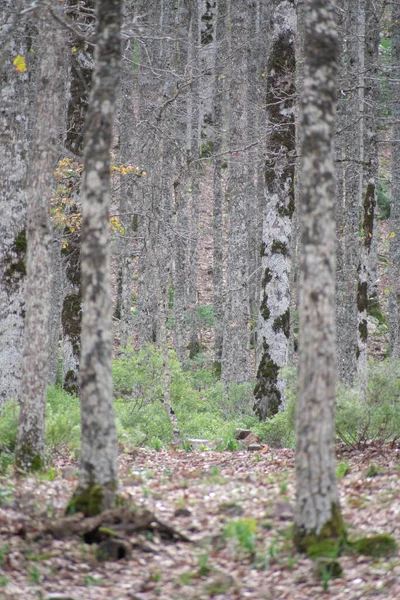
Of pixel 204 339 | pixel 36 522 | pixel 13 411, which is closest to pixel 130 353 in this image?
pixel 13 411

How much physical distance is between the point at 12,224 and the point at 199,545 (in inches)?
242

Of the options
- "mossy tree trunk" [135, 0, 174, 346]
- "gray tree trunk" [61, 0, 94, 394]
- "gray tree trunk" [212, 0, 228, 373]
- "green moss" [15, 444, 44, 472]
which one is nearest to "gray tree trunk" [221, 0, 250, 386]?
"mossy tree trunk" [135, 0, 174, 346]

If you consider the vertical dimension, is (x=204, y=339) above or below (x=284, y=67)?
below

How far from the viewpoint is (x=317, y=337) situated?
5.61m

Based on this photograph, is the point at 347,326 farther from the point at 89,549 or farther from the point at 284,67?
the point at 89,549

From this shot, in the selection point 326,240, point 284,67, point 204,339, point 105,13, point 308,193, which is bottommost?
point 204,339

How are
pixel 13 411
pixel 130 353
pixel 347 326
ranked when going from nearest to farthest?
1. pixel 13 411
2. pixel 130 353
3. pixel 347 326

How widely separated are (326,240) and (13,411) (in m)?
4.87

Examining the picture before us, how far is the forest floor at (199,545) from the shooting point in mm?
5113

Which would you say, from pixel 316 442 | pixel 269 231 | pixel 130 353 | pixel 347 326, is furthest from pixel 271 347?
pixel 316 442

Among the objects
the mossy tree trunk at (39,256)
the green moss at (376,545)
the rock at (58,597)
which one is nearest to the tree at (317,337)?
the green moss at (376,545)

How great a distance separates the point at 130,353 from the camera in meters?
13.9

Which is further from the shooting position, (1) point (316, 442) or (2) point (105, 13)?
(2) point (105, 13)

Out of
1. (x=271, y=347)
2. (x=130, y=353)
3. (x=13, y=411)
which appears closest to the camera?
(x=13, y=411)
